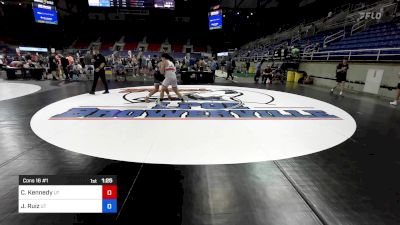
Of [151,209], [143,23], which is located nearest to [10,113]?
[151,209]

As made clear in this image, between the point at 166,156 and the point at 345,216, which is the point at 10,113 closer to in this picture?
the point at 166,156

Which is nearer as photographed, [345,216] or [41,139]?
[345,216]

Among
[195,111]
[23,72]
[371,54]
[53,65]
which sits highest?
[371,54]

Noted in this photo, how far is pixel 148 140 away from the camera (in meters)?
3.93

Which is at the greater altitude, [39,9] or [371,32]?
[39,9]

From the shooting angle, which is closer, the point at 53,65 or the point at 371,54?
the point at 371,54

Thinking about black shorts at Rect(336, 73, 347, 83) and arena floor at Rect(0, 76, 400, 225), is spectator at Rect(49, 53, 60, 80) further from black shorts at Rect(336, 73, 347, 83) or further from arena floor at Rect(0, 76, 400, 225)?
black shorts at Rect(336, 73, 347, 83)

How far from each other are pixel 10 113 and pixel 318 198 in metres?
6.76

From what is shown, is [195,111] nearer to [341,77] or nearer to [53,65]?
[341,77]

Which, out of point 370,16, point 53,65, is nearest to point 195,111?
point 53,65
